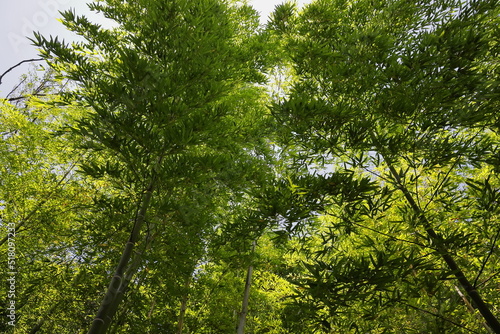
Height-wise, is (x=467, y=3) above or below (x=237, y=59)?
below

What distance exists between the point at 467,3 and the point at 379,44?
612mm

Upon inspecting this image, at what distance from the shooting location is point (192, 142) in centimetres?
227

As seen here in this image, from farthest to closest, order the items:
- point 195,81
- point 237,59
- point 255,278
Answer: point 255,278 → point 237,59 → point 195,81

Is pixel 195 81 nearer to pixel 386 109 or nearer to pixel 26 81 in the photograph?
pixel 386 109

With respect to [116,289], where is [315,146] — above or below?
above

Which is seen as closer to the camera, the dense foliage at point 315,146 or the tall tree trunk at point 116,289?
the dense foliage at point 315,146

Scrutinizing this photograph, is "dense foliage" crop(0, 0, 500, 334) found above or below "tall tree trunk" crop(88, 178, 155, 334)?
above

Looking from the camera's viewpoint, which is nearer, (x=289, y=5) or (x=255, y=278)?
(x=289, y=5)

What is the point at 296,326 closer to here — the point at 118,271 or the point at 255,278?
the point at 118,271

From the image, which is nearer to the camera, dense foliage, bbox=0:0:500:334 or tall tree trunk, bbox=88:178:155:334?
dense foliage, bbox=0:0:500:334

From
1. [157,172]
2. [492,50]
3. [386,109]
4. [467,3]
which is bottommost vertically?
[157,172]

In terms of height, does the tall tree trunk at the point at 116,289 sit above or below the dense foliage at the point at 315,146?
below

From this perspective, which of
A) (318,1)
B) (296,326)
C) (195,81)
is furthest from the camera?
(318,1)

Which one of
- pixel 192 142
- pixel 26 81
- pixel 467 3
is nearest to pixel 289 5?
pixel 467 3
